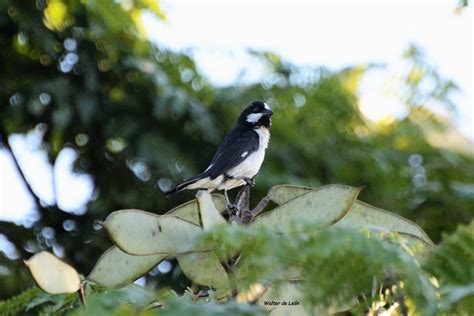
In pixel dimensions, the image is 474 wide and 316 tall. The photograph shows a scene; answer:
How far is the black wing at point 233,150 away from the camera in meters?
3.76

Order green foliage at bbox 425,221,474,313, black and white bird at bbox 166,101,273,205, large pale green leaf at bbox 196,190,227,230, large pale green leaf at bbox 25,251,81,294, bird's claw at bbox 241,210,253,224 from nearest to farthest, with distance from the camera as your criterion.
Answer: green foliage at bbox 425,221,474,313
large pale green leaf at bbox 196,190,227,230
large pale green leaf at bbox 25,251,81,294
bird's claw at bbox 241,210,253,224
black and white bird at bbox 166,101,273,205

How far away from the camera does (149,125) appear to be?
4688 millimetres

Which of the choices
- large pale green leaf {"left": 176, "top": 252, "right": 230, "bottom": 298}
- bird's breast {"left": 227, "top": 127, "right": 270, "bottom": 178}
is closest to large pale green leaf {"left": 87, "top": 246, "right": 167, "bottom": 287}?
large pale green leaf {"left": 176, "top": 252, "right": 230, "bottom": 298}

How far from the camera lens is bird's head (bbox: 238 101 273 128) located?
4113 millimetres

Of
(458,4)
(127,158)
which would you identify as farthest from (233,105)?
(458,4)

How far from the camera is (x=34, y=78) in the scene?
4695mm

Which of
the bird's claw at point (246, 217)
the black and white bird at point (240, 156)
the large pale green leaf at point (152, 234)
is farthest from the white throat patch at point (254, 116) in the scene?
the large pale green leaf at point (152, 234)

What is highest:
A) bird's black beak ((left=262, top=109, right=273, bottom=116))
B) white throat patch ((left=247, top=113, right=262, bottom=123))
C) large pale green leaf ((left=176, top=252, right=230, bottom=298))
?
large pale green leaf ((left=176, top=252, right=230, bottom=298))

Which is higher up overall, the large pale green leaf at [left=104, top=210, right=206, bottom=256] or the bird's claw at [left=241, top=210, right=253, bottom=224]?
the large pale green leaf at [left=104, top=210, right=206, bottom=256]

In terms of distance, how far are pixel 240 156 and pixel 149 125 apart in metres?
0.97

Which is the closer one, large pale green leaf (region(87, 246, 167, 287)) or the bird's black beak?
large pale green leaf (region(87, 246, 167, 287))

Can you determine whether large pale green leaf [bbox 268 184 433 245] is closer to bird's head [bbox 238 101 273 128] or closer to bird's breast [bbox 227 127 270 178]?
bird's breast [bbox 227 127 270 178]

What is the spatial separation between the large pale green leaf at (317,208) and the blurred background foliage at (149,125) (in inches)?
108

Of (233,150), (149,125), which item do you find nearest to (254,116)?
(233,150)
